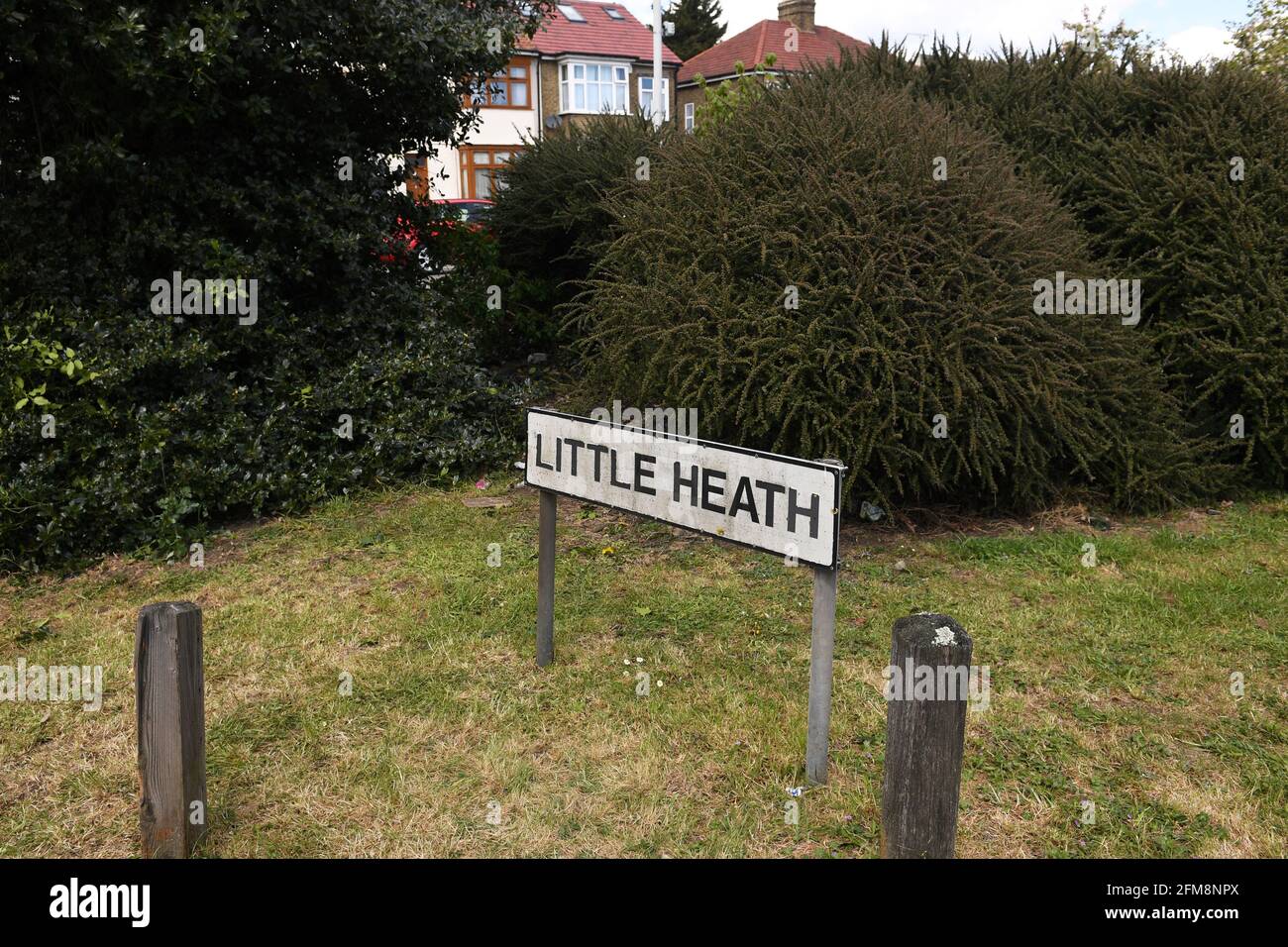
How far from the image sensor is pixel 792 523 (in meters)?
3.61

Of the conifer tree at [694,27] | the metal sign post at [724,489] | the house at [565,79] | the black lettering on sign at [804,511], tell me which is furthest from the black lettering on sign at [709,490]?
the conifer tree at [694,27]

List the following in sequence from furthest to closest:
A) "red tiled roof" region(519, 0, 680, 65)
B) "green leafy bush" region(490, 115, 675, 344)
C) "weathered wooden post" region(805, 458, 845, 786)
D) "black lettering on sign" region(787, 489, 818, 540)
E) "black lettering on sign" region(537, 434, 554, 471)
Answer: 1. "red tiled roof" region(519, 0, 680, 65)
2. "green leafy bush" region(490, 115, 675, 344)
3. "black lettering on sign" region(537, 434, 554, 471)
4. "weathered wooden post" region(805, 458, 845, 786)
5. "black lettering on sign" region(787, 489, 818, 540)

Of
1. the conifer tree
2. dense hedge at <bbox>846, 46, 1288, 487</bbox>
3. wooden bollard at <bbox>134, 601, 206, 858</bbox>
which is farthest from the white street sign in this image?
the conifer tree

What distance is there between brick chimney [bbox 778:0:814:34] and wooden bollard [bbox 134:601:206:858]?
40.5 m

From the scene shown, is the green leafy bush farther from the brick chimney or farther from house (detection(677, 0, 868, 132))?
the brick chimney

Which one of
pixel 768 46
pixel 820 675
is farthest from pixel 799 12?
pixel 820 675

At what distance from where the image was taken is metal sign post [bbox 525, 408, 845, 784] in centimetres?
355

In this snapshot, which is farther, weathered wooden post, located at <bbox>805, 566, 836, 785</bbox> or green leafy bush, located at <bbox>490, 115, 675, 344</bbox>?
green leafy bush, located at <bbox>490, 115, 675, 344</bbox>

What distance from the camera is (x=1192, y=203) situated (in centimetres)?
787

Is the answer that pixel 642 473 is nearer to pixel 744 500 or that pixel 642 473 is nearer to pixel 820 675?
pixel 744 500

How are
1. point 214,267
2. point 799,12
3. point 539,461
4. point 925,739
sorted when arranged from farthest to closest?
1. point 799,12
2. point 214,267
3. point 539,461
4. point 925,739

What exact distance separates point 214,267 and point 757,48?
120 ft

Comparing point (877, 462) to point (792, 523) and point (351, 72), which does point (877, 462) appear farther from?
point (351, 72)

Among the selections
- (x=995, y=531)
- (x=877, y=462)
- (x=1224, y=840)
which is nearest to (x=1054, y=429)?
(x=995, y=531)
